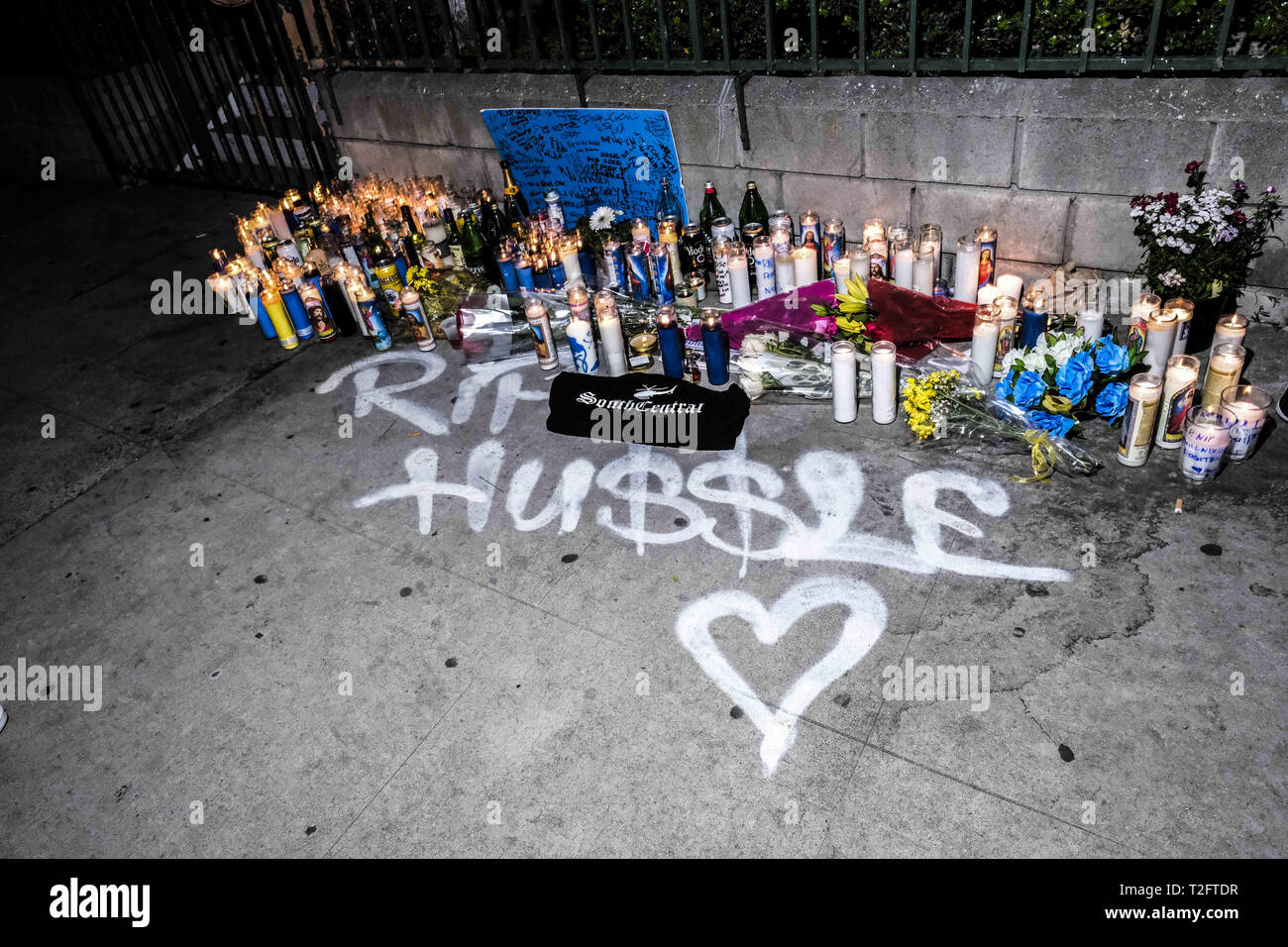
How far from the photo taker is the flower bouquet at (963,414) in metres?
4.02

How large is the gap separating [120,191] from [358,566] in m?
9.12

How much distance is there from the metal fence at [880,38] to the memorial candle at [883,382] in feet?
6.53

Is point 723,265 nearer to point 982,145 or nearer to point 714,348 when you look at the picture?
point 714,348

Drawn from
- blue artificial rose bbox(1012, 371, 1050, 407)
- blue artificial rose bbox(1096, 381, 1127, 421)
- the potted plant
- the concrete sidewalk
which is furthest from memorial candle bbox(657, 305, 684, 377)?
the potted plant

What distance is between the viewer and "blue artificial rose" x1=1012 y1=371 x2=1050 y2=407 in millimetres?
3963

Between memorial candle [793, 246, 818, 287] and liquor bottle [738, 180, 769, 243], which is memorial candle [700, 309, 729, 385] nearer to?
memorial candle [793, 246, 818, 287]

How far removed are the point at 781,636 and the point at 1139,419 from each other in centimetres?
196

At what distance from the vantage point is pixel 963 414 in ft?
13.6

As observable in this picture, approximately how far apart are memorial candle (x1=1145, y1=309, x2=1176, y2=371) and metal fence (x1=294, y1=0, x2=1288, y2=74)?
1.40 meters

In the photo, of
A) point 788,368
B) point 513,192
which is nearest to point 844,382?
point 788,368

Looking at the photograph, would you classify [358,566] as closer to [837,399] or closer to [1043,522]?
[837,399]

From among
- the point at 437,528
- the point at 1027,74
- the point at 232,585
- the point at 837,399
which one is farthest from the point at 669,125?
the point at 232,585

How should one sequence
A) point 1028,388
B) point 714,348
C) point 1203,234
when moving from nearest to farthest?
1. point 1028,388
2. point 1203,234
3. point 714,348

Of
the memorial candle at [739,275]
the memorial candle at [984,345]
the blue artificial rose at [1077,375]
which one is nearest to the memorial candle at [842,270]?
the memorial candle at [739,275]
